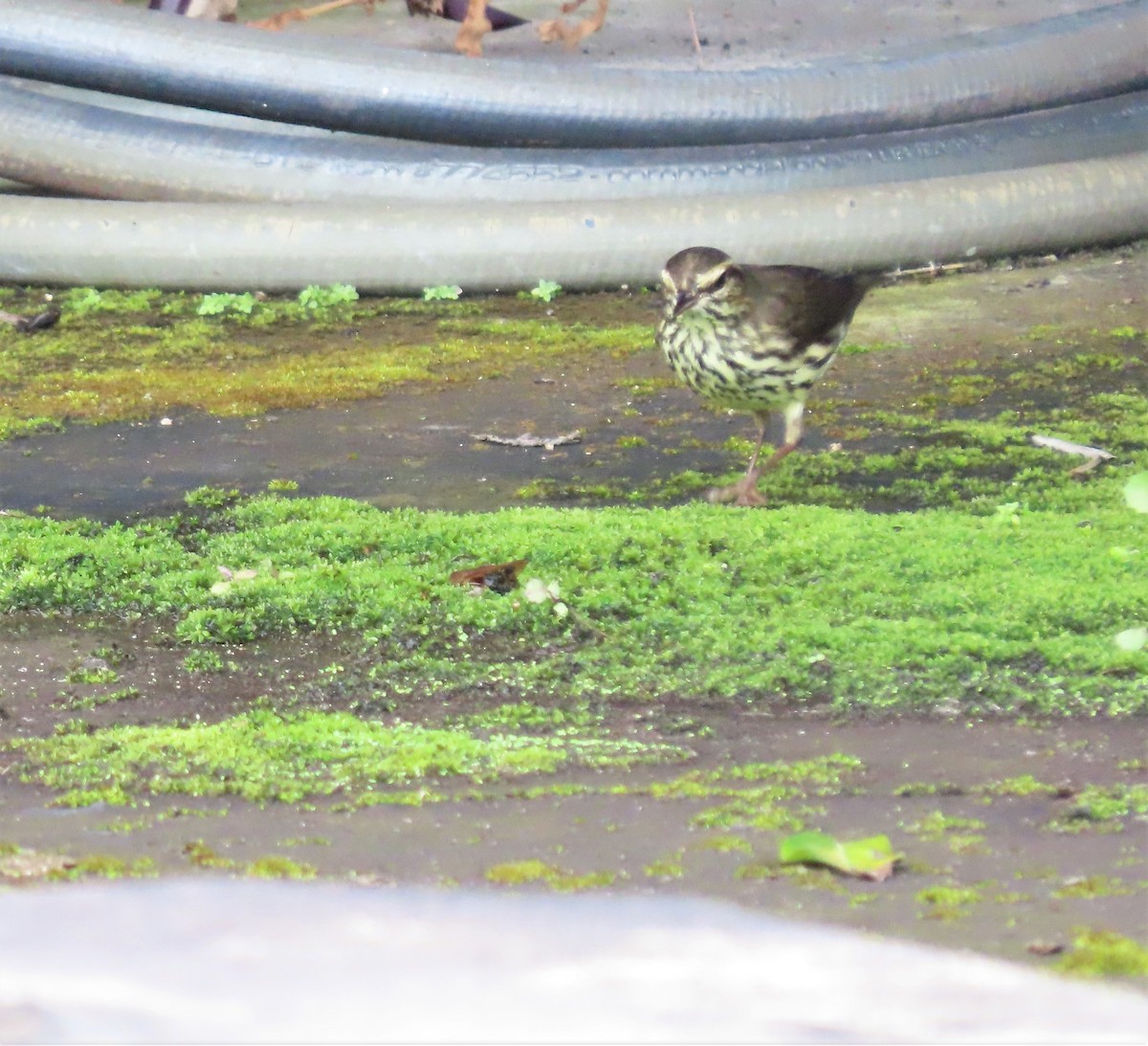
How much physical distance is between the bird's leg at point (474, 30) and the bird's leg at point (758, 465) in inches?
198

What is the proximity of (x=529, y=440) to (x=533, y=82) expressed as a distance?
7.72 feet

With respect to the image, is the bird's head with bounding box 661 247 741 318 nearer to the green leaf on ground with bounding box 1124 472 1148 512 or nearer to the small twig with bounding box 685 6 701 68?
the green leaf on ground with bounding box 1124 472 1148 512

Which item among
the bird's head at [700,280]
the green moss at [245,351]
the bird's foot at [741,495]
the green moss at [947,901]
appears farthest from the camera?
the green moss at [245,351]

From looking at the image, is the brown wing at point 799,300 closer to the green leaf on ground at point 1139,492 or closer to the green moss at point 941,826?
the green leaf on ground at point 1139,492

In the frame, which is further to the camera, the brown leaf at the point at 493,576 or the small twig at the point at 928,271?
the small twig at the point at 928,271

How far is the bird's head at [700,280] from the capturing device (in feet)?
13.5

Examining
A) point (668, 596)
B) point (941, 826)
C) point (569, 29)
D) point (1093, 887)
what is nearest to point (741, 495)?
point (668, 596)

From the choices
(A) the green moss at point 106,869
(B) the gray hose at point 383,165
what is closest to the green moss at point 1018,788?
(A) the green moss at point 106,869

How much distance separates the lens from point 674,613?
3494 mm

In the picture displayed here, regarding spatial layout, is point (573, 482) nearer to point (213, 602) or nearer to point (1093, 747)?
point (213, 602)

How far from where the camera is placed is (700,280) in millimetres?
4125

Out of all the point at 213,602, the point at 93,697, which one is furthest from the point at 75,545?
the point at 93,697

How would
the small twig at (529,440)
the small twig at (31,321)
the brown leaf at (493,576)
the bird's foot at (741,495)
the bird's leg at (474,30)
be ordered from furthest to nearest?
the bird's leg at (474,30) < the small twig at (31,321) < the small twig at (529,440) < the bird's foot at (741,495) < the brown leaf at (493,576)

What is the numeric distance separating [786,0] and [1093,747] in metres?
9.09
